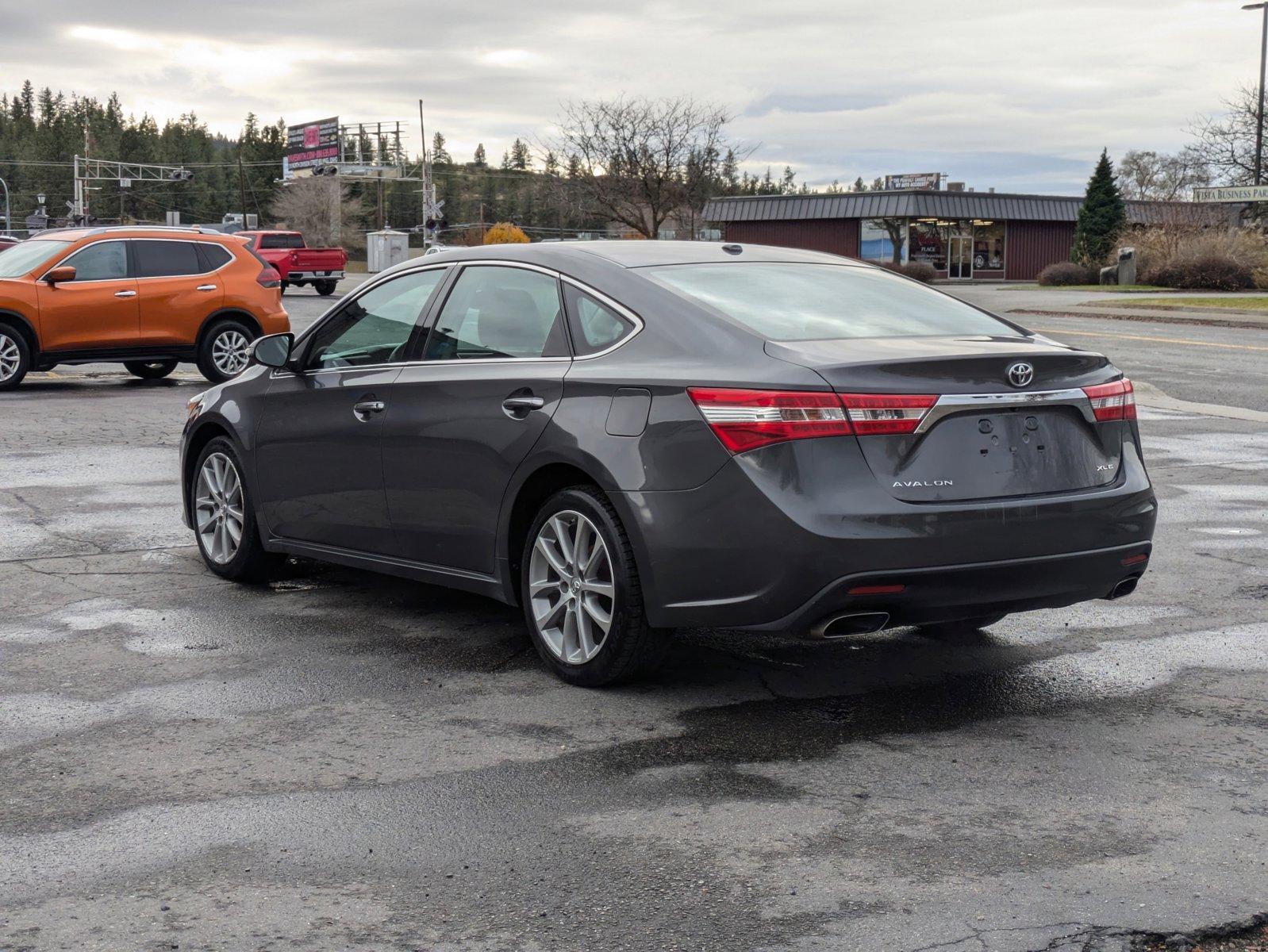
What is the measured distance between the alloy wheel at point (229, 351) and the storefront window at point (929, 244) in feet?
183

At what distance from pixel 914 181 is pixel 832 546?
8490cm

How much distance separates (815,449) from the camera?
4.77 metres

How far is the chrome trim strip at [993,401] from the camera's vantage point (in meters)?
4.85

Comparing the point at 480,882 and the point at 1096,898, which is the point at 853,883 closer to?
the point at 1096,898

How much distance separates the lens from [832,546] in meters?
4.73

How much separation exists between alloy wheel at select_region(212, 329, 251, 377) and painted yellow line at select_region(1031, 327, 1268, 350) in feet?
43.8

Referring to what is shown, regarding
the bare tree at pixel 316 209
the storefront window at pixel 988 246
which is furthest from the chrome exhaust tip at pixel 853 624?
the bare tree at pixel 316 209

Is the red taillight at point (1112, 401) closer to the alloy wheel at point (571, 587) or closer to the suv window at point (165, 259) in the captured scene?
the alloy wheel at point (571, 587)

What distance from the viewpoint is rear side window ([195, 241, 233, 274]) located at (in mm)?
18656

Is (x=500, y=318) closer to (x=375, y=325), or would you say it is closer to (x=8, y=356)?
(x=375, y=325)

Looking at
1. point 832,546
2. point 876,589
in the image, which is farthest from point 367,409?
point 876,589

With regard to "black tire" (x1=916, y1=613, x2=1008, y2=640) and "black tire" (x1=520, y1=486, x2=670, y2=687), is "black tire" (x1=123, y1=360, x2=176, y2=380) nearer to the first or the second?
"black tire" (x1=916, y1=613, x2=1008, y2=640)

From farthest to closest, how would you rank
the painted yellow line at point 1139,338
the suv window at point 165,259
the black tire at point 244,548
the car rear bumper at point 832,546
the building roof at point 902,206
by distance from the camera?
the building roof at point 902,206
the painted yellow line at point 1139,338
the suv window at point 165,259
the black tire at point 244,548
the car rear bumper at point 832,546

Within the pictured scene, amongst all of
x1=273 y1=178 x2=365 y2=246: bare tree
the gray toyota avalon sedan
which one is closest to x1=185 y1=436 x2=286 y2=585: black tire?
the gray toyota avalon sedan
